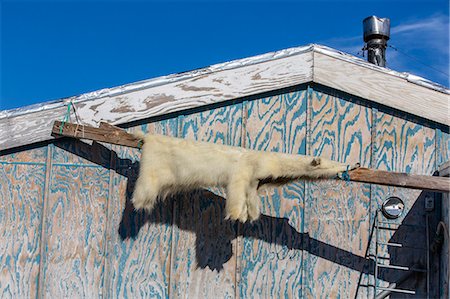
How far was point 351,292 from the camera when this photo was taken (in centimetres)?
582

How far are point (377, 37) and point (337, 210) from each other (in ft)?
10.0

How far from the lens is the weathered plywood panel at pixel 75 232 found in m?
5.80

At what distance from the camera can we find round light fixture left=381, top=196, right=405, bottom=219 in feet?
19.1

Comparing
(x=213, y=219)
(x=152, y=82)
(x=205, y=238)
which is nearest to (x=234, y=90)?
(x=152, y=82)

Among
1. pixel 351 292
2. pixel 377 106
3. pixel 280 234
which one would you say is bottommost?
pixel 351 292

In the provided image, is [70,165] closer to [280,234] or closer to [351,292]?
[280,234]

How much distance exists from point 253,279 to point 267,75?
1957 millimetres

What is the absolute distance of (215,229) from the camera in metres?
5.89

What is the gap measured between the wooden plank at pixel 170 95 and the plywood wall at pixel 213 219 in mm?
133

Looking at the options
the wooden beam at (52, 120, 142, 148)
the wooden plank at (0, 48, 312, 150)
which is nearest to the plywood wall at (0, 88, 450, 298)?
the wooden plank at (0, 48, 312, 150)

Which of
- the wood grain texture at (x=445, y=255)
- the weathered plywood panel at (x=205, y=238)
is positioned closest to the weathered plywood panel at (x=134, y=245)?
the weathered plywood panel at (x=205, y=238)

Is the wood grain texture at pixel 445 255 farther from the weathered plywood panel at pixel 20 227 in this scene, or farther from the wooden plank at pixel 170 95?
the weathered plywood panel at pixel 20 227

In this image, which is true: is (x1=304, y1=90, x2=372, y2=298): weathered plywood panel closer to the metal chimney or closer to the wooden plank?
the wooden plank

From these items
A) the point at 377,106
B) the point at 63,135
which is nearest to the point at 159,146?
the point at 63,135
